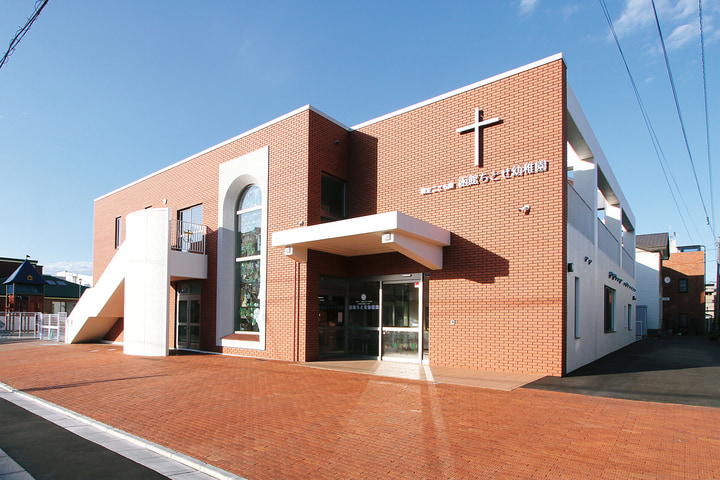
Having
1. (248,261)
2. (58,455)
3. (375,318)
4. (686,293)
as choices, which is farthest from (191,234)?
(686,293)

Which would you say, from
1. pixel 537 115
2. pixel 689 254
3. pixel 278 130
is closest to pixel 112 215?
pixel 278 130

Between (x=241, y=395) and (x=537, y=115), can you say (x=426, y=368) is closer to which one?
(x=241, y=395)

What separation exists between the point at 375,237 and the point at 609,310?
38.0ft

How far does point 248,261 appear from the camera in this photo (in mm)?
16109

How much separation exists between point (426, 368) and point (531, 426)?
19.0ft

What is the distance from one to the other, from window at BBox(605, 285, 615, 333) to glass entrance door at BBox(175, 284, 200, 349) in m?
15.2

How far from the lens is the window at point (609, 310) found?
17.4 metres

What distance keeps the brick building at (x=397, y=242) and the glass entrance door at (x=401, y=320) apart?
5 cm

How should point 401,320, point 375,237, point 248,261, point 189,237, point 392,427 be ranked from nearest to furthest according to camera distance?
point 392,427 → point 375,237 → point 401,320 → point 248,261 → point 189,237

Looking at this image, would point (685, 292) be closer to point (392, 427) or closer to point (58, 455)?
point (392, 427)

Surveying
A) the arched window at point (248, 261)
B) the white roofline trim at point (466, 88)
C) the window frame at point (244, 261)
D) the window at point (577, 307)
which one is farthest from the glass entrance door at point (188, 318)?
the window at point (577, 307)

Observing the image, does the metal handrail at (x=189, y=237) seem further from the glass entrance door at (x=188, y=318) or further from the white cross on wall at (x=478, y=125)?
the white cross on wall at (x=478, y=125)

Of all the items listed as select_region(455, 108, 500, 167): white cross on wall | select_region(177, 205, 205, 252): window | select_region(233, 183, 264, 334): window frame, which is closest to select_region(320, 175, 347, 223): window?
select_region(233, 183, 264, 334): window frame

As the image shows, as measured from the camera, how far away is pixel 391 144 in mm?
14406
